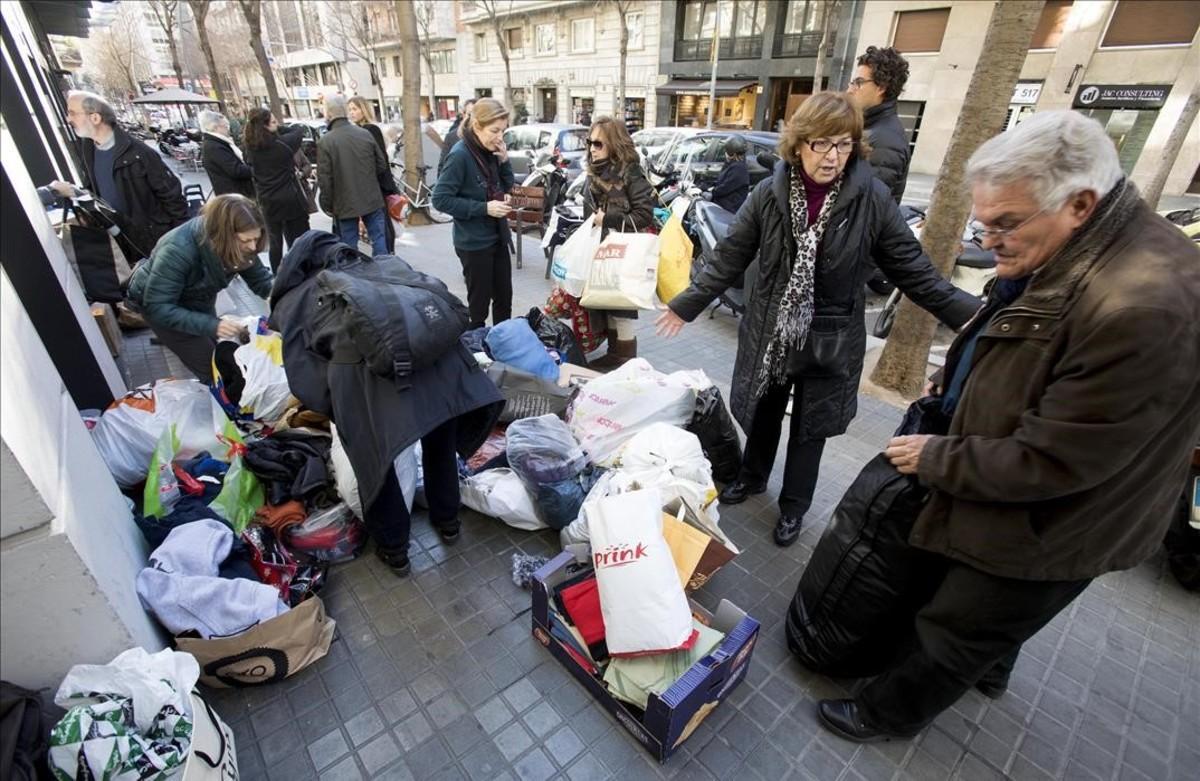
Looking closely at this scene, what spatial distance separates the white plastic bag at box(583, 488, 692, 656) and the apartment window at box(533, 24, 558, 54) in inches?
1331

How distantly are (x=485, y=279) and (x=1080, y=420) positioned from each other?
12.5 feet

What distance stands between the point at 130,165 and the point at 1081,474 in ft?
21.2

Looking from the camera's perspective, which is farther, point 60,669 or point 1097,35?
point 1097,35

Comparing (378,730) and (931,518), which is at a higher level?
(931,518)

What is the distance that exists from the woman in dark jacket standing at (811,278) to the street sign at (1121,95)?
2017cm

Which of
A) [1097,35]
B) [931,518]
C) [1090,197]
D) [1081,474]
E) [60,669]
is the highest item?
[1097,35]

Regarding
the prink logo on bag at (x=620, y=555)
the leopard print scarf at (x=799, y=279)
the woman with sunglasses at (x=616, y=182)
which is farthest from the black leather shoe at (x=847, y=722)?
the woman with sunglasses at (x=616, y=182)

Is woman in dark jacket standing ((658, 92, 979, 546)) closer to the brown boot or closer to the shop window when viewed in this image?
the brown boot

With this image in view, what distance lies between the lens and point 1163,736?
82.3 inches

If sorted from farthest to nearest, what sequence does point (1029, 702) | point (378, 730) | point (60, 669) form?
point (1029, 702), point (378, 730), point (60, 669)

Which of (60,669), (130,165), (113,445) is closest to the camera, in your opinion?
(60,669)

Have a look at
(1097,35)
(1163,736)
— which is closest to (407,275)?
(1163,736)

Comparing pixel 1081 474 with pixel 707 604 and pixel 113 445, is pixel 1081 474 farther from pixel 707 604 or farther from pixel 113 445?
pixel 113 445

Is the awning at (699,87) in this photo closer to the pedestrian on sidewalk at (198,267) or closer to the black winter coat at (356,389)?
the pedestrian on sidewalk at (198,267)
